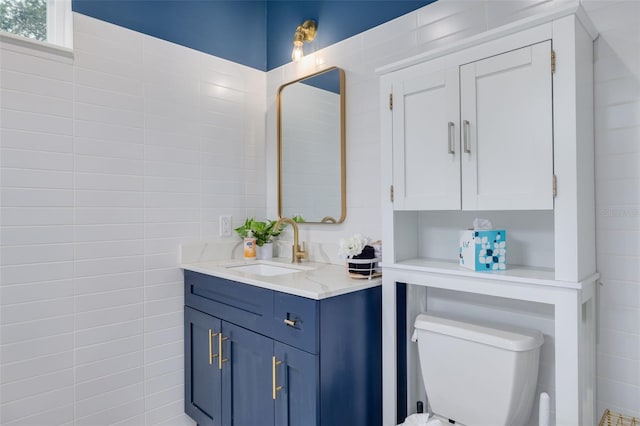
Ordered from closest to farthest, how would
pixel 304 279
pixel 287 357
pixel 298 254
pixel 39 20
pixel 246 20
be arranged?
1. pixel 287 357
2. pixel 304 279
3. pixel 39 20
4. pixel 298 254
5. pixel 246 20

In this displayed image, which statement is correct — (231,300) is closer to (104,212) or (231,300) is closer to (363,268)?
(363,268)

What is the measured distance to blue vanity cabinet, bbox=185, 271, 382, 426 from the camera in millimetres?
1384

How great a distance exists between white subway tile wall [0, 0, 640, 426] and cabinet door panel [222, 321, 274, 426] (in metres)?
0.47

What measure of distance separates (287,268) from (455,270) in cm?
96

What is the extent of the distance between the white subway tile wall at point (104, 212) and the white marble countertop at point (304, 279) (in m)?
0.27

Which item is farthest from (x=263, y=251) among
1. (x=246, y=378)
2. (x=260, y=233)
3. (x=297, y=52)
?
(x=297, y=52)

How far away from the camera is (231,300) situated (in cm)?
175

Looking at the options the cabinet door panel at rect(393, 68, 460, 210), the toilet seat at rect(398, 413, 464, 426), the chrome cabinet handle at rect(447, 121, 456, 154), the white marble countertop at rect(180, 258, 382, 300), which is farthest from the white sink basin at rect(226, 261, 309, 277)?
the chrome cabinet handle at rect(447, 121, 456, 154)

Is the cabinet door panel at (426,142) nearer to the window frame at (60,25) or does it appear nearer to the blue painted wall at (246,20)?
the blue painted wall at (246,20)

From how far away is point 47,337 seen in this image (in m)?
1.67

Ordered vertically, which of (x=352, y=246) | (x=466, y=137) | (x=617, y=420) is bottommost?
(x=617, y=420)

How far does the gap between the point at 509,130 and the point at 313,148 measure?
1.16 meters

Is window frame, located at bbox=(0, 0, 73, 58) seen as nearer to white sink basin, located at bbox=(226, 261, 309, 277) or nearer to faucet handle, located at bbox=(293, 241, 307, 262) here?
white sink basin, located at bbox=(226, 261, 309, 277)

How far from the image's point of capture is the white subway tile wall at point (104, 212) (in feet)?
5.26
